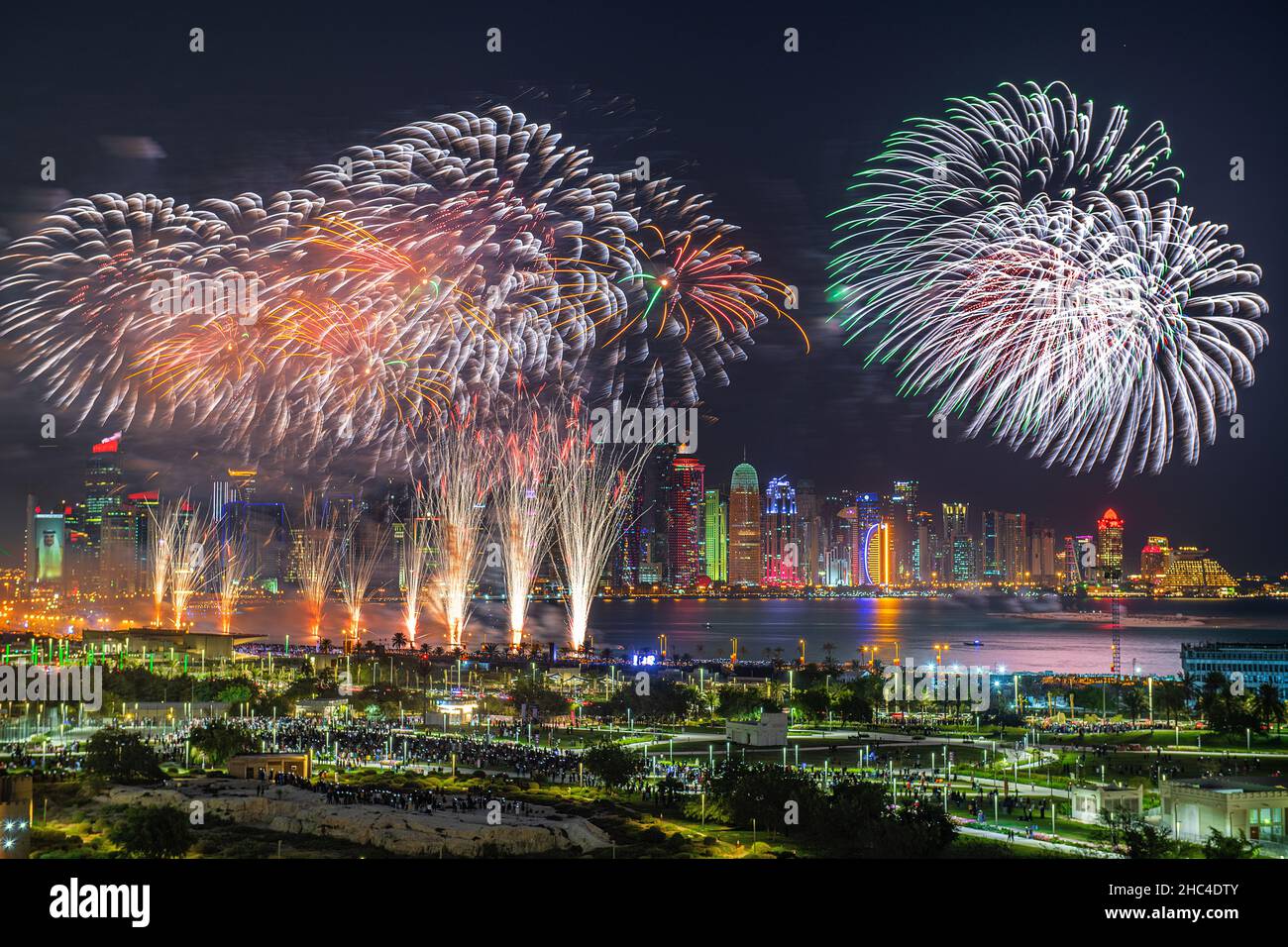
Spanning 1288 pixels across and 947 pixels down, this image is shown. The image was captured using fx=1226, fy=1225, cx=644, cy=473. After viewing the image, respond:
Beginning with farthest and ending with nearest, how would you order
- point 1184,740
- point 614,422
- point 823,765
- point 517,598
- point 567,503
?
point 517,598 < point 567,503 < point 614,422 < point 1184,740 < point 823,765

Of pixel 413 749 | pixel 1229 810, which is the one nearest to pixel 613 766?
pixel 413 749

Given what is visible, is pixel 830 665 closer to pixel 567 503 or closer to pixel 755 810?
pixel 567 503

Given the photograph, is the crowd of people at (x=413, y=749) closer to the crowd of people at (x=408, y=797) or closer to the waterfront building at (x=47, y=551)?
the crowd of people at (x=408, y=797)

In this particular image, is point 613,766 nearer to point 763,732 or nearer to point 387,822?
point 387,822

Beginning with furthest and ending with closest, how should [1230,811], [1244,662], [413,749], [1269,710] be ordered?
[1244,662] → [1269,710] → [413,749] → [1230,811]

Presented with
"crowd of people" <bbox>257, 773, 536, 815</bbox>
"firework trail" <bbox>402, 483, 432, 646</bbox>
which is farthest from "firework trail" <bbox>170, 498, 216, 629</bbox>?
"crowd of people" <bbox>257, 773, 536, 815</bbox>

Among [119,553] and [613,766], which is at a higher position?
[119,553]

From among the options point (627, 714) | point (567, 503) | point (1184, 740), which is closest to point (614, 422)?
point (567, 503)
